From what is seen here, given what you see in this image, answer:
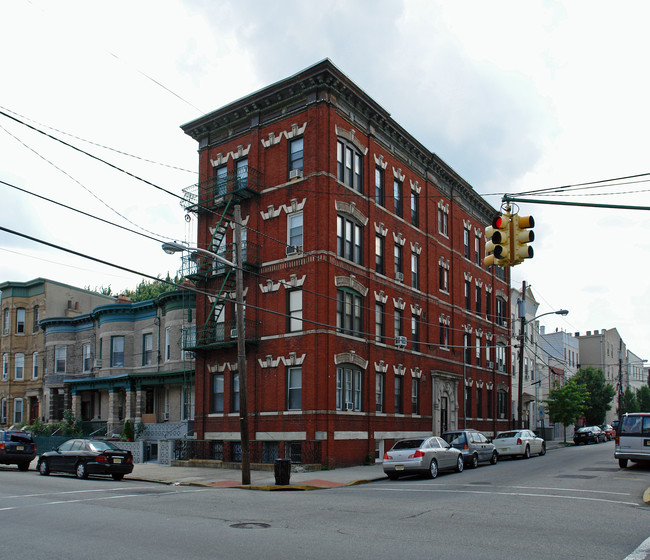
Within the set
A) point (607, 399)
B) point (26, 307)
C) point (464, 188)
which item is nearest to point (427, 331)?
point (464, 188)

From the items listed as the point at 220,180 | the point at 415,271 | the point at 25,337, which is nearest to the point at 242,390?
the point at 220,180

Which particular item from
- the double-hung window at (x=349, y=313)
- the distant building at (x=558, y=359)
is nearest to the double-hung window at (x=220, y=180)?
the double-hung window at (x=349, y=313)

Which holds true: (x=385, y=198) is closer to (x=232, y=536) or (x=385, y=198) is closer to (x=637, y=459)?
(x=637, y=459)

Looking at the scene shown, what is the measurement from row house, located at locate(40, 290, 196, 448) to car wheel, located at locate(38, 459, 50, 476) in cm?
903


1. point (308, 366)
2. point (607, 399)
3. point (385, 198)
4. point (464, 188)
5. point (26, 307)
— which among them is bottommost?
point (607, 399)

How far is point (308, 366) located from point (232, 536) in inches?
652

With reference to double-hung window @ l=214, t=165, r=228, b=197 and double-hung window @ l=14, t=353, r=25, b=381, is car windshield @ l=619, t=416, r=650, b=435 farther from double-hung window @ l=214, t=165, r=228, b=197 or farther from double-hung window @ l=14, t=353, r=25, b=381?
double-hung window @ l=14, t=353, r=25, b=381

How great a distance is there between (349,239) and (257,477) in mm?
11396

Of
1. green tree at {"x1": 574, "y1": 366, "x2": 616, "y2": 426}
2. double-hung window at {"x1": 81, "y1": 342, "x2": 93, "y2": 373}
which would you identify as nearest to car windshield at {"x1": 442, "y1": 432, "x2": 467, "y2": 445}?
double-hung window at {"x1": 81, "y1": 342, "x2": 93, "y2": 373}

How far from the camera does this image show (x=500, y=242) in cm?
1284

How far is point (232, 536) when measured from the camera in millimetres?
10836

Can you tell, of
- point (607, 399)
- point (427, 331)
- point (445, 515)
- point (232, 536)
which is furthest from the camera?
point (607, 399)

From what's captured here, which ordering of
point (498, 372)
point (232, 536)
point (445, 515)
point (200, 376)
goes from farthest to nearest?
point (498, 372)
point (200, 376)
point (445, 515)
point (232, 536)

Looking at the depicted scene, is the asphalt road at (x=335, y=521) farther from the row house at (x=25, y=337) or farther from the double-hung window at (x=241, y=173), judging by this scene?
the row house at (x=25, y=337)
